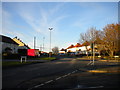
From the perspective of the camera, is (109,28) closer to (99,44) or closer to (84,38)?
(99,44)

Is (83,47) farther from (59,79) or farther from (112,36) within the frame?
(59,79)

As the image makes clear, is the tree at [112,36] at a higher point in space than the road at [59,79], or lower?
higher

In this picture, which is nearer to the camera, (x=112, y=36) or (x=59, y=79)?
(x=59, y=79)

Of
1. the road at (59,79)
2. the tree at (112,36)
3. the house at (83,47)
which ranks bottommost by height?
the road at (59,79)

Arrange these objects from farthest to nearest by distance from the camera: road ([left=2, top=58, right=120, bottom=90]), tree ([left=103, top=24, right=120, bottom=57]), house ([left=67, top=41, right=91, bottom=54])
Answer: house ([left=67, top=41, right=91, bottom=54])
tree ([left=103, top=24, right=120, bottom=57])
road ([left=2, top=58, right=120, bottom=90])

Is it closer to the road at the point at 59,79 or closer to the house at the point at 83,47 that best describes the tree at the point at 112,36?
the house at the point at 83,47

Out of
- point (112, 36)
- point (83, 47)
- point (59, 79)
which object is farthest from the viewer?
point (83, 47)

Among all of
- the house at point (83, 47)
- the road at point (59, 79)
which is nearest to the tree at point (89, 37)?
the house at point (83, 47)

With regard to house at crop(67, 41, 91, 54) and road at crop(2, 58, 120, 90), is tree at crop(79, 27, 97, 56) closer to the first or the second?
house at crop(67, 41, 91, 54)

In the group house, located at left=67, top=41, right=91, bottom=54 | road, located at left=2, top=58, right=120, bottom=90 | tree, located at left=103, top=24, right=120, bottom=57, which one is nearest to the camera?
road, located at left=2, top=58, right=120, bottom=90

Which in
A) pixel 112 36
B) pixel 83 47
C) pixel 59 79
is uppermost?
pixel 112 36

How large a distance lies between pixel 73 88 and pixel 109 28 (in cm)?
3802

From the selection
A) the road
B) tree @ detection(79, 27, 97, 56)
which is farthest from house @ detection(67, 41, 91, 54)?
the road

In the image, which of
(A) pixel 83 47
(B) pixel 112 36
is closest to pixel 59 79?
(B) pixel 112 36
